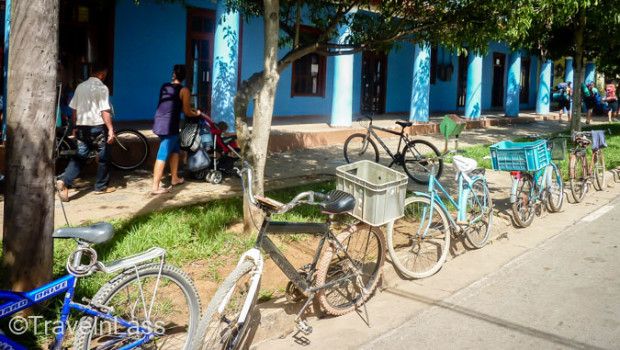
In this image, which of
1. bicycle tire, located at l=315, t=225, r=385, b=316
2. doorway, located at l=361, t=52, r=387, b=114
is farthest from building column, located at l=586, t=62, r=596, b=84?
bicycle tire, located at l=315, t=225, r=385, b=316

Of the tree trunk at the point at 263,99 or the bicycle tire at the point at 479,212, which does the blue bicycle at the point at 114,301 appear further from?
the bicycle tire at the point at 479,212

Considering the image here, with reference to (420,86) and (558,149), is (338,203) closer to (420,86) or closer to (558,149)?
(558,149)

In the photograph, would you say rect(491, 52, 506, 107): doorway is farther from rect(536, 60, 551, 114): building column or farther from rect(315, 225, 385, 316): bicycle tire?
rect(315, 225, 385, 316): bicycle tire

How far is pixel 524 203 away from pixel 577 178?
7.61ft

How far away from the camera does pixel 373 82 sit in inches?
767

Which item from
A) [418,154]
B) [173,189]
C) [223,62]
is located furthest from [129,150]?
[418,154]

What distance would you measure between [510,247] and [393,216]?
8.52 ft

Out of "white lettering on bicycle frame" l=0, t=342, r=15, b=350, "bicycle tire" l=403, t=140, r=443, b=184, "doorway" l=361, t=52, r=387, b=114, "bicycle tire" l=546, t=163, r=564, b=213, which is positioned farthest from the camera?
"doorway" l=361, t=52, r=387, b=114

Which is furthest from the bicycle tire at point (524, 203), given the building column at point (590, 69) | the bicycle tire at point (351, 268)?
the building column at point (590, 69)

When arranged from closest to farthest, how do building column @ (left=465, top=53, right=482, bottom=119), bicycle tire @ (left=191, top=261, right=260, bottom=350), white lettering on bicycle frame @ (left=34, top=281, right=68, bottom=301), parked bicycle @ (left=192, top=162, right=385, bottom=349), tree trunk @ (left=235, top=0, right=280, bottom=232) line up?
white lettering on bicycle frame @ (left=34, top=281, right=68, bottom=301)
bicycle tire @ (left=191, top=261, right=260, bottom=350)
parked bicycle @ (left=192, top=162, right=385, bottom=349)
tree trunk @ (left=235, top=0, right=280, bottom=232)
building column @ (left=465, top=53, right=482, bottom=119)

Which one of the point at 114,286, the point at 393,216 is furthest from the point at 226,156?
the point at 114,286

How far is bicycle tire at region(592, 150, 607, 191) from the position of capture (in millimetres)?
9532

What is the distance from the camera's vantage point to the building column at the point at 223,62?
1090 centimetres

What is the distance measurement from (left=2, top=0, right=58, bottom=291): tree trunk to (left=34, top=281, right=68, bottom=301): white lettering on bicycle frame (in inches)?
31.6
